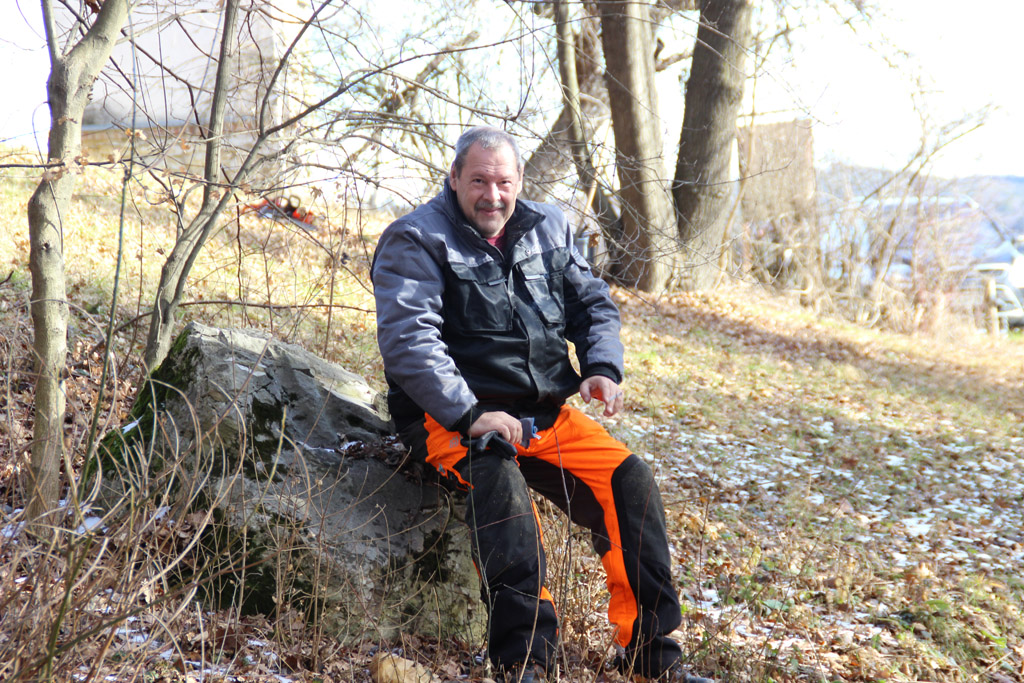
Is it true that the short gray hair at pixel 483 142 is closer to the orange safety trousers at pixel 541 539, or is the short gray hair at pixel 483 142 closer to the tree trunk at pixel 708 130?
the orange safety trousers at pixel 541 539

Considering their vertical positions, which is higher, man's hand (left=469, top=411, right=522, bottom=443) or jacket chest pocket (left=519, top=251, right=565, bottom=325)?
jacket chest pocket (left=519, top=251, right=565, bottom=325)

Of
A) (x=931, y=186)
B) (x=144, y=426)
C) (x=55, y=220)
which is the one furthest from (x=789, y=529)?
(x=931, y=186)

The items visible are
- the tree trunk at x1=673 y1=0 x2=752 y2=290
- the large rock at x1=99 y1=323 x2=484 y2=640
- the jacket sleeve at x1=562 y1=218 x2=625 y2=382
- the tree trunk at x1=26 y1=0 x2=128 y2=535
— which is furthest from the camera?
the tree trunk at x1=673 y1=0 x2=752 y2=290

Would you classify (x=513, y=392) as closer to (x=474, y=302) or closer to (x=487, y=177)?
(x=474, y=302)

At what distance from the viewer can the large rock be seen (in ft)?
9.70

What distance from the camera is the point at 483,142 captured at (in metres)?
3.28

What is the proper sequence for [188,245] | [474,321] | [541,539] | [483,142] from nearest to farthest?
[541,539]
[474,321]
[483,142]
[188,245]

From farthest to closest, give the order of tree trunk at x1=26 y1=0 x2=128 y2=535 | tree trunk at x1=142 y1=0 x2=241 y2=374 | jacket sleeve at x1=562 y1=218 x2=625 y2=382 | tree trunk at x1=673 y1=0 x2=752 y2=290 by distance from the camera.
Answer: tree trunk at x1=673 y1=0 x2=752 y2=290 → tree trunk at x1=142 y1=0 x2=241 y2=374 → jacket sleeve at x1=562 y1=218 x2=625 y2=382 → tree trunk at x1=26 y1=0 x2=128 y2=535

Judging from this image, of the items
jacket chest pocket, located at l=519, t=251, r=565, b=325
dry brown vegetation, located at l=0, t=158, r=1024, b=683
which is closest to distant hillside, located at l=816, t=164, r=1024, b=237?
dry brown vegetation, located at l=0, t=158, r=1024, b=683

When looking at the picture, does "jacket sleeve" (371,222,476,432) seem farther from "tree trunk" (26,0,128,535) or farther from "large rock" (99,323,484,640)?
"tree trunk" (26,0,128,535)

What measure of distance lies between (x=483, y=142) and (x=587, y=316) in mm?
838

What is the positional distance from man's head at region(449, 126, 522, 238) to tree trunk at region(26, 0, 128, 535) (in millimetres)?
1310

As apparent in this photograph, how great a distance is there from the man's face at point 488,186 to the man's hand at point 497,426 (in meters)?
0.80

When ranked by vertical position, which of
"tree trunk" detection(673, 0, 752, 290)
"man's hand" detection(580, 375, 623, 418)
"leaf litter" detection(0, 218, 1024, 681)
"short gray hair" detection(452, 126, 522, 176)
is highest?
"tree trunk" detection(673, 0, 752, 290)
